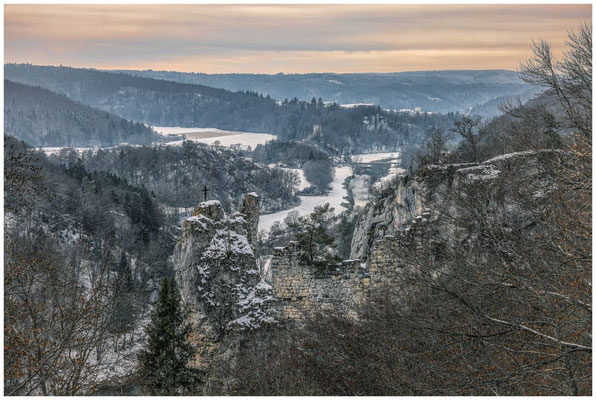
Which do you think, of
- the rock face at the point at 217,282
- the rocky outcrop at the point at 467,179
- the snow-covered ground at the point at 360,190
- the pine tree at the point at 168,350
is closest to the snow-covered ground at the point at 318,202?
the snow-covered ground at the point at 360,190

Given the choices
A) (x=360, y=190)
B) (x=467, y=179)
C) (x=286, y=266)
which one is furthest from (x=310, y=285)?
(x=360, y=190)

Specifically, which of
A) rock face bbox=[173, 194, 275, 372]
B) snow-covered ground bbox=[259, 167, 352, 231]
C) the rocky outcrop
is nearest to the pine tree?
rock face bbox=[173, 194, 275, 372]

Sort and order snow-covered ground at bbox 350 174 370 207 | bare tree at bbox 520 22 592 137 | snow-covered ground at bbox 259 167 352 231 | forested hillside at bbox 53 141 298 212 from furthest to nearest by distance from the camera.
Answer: forested hillside at bbox 53 141 298 212 < snow-covered ground at bbox 259 167 352 231 < snow-covered ground at bbox 350 174 370 207 < bare tree at bbox 520 22 592 137

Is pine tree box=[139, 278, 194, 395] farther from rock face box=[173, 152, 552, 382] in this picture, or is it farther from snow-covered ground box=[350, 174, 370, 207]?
snow-covered ground box=[350, 174, 370, 207]

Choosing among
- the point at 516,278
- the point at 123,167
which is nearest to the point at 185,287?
the point at 516,278

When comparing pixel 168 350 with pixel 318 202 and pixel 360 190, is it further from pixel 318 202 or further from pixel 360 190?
pixel 318 202

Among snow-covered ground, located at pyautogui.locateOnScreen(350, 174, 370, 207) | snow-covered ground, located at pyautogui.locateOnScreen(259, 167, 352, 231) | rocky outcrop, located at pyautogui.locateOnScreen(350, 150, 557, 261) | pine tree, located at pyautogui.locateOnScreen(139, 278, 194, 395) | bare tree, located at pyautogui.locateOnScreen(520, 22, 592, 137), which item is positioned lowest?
snow-covered ground, located at pyautogui.locateOnScreen(259, 167, 352, 231)
